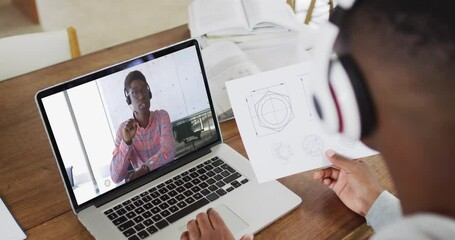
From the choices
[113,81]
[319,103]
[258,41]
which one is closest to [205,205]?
[113,81]

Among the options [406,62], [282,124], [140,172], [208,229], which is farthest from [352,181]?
[406,62]

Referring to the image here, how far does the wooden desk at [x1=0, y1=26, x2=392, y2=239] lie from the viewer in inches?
34.1

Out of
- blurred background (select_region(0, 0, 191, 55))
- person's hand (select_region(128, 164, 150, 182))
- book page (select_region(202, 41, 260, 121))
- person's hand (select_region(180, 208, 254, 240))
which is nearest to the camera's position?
person's hand (select_region(180, 208, 254, 240))

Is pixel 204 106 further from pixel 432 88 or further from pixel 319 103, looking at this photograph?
pixel 432 88

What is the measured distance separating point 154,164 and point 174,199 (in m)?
0.08

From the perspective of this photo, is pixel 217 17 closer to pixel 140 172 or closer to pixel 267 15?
pixel 267 15

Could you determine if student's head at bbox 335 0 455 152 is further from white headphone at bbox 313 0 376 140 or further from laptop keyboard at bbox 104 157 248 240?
laptop keyboard at bbox 104 157 248 240

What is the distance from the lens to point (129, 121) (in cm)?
91

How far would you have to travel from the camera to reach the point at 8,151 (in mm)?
1034

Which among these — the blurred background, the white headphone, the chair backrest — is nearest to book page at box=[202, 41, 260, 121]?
the chair backrest

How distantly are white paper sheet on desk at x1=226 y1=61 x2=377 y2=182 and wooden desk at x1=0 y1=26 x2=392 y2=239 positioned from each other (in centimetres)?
5

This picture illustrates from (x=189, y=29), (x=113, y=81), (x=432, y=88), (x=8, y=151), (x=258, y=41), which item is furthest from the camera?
(x=189, y=29)

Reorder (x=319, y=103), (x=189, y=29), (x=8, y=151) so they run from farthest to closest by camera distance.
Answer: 1. (x=189, y=29)
2. (x=8, y=151)
3. (x=319, y=103)

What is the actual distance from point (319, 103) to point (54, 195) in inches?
22.9
